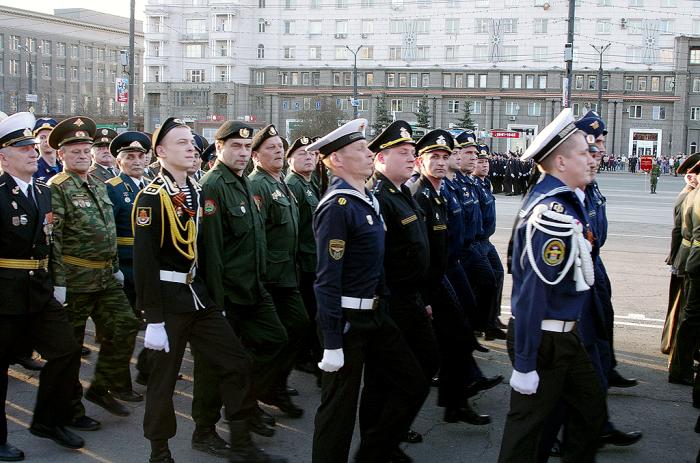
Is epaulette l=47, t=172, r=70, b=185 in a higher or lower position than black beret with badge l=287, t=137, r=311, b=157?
lower

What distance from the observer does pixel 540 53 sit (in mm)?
82875

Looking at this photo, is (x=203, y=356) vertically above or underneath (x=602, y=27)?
underneath

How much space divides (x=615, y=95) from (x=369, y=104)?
83.3ft

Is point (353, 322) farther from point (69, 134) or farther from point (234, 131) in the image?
point (69, 134)

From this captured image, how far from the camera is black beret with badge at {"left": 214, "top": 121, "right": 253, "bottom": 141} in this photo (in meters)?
6.25

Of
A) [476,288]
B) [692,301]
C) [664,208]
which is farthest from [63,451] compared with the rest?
[664,208]

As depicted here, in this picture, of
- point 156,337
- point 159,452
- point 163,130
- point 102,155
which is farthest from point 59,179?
point 159,452

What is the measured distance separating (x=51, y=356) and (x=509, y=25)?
269ft

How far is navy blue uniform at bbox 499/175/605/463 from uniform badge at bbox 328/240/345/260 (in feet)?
3.31

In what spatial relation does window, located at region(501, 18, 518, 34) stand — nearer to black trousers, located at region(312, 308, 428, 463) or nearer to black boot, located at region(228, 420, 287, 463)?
black trousers, located at region(312, 308, 428, 463)

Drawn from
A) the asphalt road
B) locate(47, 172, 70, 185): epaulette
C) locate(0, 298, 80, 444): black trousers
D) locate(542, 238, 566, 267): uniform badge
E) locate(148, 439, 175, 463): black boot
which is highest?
locate(47, 172, 70, 185): epaulette

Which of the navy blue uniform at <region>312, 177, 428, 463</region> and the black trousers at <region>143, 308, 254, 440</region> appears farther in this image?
the black trousers at <region>143, 308, 254, 440</region>

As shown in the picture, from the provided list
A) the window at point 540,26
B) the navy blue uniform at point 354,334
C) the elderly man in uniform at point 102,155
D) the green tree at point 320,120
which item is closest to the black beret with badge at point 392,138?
the navy blue uniform at point 354,334

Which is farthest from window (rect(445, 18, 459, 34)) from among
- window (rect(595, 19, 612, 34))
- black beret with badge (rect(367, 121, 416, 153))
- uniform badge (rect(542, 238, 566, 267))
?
uniform badge (rect(542, 238, 566, 267))
